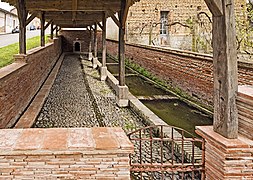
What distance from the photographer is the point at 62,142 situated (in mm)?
2312

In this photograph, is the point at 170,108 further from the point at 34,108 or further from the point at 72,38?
the point at 72,38

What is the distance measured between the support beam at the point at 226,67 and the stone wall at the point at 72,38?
22305 millimetres

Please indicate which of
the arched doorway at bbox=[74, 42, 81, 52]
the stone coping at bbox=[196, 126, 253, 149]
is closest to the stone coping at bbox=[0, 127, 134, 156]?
the stone coping at bbox=[196, 126, 253, 149]

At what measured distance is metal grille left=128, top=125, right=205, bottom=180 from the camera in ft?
8.98

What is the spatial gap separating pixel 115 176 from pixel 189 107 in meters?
6.06

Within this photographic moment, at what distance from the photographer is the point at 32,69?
807cm

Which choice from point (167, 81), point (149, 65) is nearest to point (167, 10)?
point (149, 65)

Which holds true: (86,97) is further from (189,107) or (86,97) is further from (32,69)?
(189,107)

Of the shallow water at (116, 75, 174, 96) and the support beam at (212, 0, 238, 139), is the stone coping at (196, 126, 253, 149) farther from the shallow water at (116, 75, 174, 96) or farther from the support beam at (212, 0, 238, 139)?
the shallow water at (116, 75, 174, 96)

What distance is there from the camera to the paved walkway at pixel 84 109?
620 cm

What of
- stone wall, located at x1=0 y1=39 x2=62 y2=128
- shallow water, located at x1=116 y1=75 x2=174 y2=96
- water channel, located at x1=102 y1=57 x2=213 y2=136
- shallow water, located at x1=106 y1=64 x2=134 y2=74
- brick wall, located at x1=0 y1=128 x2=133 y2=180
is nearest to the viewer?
brick wall, located at x1=0 y1=128 x2=133 y2=180

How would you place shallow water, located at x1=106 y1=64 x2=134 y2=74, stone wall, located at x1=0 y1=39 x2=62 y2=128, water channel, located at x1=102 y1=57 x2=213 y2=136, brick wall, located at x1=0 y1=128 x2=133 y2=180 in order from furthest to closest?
shallow water, located at x1=106 y1=64 x2=134 y2=74, water channel, located at x1=102 y1=57 x2=213 y2=136, stone wall, located at x1=0 y1=39 x2=62 y2=128, brick wall, located at x1=0 y1=128 x2=133 y2=180

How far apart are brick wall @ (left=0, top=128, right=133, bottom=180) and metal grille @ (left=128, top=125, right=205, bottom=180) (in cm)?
51

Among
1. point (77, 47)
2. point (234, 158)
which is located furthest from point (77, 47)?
point (234, 158)
